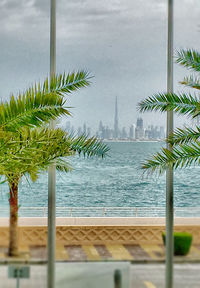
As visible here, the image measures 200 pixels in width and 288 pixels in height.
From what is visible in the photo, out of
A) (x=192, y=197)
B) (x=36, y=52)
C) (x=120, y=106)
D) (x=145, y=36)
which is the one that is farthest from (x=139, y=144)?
(x=36, y=52)

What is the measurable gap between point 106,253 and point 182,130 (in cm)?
175

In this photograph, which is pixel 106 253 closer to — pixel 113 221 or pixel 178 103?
→ pixel 113 221

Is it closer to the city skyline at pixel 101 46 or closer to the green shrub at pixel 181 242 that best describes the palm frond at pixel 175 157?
the city skyline at pixel 101 46

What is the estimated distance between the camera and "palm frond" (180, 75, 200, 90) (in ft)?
16.0

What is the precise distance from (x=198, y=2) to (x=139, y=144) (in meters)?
1.91

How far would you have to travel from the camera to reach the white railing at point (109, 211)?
17.0 ft

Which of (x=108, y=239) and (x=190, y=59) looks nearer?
(x=190, y=59)

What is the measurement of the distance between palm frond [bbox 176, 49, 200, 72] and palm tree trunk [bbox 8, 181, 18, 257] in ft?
7.94

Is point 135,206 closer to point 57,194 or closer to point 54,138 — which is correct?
point 57,194

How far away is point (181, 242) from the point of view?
5320 millimetres

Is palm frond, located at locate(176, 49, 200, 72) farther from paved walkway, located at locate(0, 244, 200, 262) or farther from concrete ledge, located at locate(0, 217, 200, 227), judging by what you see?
paved walkway, located at locate(0, 244, 200, 262)

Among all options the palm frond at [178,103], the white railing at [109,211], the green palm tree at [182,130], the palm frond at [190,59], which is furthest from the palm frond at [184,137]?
the white railing at [109,211]

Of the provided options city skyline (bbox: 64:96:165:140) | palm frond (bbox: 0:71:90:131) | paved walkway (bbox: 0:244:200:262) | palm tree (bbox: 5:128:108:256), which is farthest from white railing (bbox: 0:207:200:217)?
palm frond (bbox: 0:71:90:131)

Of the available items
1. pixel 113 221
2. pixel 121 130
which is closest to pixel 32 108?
pixel 121 130
